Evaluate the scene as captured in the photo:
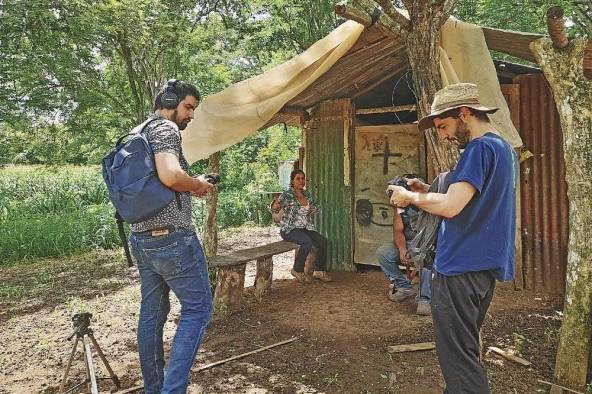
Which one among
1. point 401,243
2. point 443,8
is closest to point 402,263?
point 401,243

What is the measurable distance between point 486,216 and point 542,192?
13.1 ft

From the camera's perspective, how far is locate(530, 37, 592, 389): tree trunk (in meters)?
3.05

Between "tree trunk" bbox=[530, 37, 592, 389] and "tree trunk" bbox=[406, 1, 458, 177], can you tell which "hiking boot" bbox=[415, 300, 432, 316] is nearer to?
"tree trunk" bbox=[530, 37, 592, 389]

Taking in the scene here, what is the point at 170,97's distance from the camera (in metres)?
2.74

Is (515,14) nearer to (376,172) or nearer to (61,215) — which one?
(376,172)

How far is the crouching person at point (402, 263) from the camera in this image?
4.79 metres

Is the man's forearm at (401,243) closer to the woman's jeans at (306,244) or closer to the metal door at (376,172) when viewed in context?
the woman's jeans at (306,244)

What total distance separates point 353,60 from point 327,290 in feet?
9.81

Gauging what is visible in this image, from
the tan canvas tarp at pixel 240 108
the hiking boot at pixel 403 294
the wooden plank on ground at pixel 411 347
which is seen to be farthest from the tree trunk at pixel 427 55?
the hiking boot at pixel 403 294

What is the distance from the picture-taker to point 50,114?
9.24 meters

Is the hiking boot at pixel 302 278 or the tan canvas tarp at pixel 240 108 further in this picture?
the hiking boot at pixel 302 278

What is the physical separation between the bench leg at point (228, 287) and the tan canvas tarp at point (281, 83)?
141cm

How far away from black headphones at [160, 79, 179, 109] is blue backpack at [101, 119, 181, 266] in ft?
1.02

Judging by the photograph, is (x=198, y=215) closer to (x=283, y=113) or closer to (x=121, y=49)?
(x=121, y=49)
